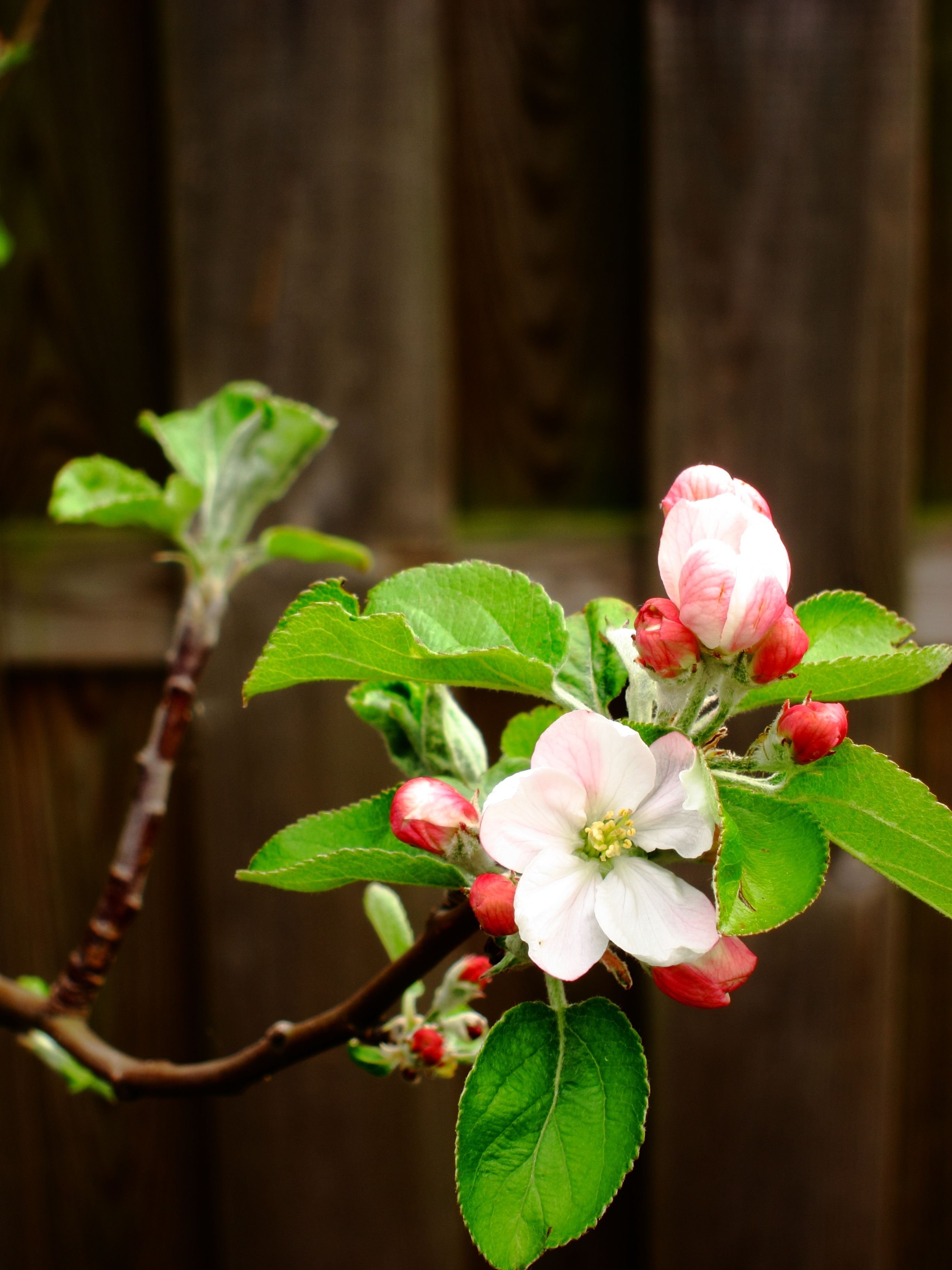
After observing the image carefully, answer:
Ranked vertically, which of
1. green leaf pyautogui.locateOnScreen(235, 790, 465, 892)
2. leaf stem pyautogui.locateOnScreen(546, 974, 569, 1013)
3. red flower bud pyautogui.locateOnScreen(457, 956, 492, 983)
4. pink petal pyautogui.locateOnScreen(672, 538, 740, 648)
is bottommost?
red flower bud pyautogui.locateOnScreen(457, 956, 492, 983)

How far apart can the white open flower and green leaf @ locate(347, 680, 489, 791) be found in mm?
91

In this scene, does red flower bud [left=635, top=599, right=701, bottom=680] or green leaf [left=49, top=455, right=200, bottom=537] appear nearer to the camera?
red flower bud [left=635, top=599, right=701, bottom=680]

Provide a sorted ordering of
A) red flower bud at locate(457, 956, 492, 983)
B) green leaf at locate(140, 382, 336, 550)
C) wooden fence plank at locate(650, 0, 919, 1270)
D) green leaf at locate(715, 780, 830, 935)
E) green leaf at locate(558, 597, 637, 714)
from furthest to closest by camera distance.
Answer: wooden fence plank at locate(650, 0, 919, 1270), green leaf at locate(140, 382, 336, 550), red flower bud at locate(457, 956, 492, 983), green leaf at locate(558, 597, 637, 714), green leaf at locate(715, 780, 830, 935)

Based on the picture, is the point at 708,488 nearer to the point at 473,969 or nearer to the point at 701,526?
the point at 701,526

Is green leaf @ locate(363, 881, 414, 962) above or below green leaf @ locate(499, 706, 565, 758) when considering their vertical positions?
below

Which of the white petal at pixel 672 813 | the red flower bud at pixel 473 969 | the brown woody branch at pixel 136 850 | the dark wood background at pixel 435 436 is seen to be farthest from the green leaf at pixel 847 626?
the dark wood background at pixel 435 436

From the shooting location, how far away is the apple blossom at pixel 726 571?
0.34 meters

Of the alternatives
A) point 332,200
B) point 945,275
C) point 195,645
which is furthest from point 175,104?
point 945,275

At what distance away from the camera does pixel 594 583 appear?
46.6 inches

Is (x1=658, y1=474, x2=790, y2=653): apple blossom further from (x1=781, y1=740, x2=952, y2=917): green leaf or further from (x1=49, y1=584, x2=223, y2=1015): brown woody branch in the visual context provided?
(x1=49, y1=584, x2=223, y2=1015): brown woody branch

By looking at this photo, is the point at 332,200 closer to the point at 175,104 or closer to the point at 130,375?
the point at 175,104

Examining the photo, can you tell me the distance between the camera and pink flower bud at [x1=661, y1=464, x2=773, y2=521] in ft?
1.22

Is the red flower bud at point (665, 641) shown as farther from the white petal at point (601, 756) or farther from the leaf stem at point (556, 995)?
the leaf stem at point (556, 995)

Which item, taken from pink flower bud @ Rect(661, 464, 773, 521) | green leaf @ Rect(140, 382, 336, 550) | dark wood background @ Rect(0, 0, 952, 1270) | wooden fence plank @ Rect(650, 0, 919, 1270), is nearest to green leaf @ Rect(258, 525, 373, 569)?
green leaf @ Rect(140, 382, 336, 550)
